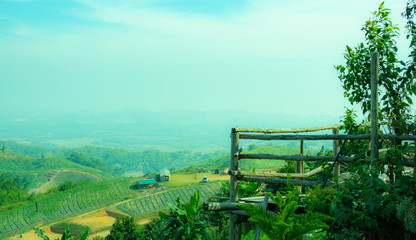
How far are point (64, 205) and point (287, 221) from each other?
64496mm

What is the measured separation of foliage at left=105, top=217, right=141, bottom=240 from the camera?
26.4 metres

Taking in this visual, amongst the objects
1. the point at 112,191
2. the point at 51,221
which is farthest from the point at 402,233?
the point at 112,191

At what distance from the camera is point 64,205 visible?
62031mm

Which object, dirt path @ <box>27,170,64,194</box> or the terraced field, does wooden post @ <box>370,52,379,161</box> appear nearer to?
the terraced field

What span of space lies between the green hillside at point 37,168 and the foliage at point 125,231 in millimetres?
79496

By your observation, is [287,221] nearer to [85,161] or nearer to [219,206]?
[219,206]

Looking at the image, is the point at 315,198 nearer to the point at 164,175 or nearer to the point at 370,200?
the point at 370,200

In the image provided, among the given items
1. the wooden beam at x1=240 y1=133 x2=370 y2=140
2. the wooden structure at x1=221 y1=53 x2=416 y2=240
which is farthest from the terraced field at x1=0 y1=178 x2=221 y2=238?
the wooden beam at x1=240 y1=133 x2=370 y2=140

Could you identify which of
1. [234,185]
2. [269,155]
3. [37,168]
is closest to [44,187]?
[37,168]

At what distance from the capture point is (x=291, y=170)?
14781mm

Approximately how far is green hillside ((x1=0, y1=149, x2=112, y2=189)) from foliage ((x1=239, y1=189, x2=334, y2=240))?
4117 inches

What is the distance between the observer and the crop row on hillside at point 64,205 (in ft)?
182

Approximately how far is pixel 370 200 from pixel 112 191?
6613cm

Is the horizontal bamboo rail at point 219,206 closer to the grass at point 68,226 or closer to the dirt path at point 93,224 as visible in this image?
the dirt path at point 93,224
